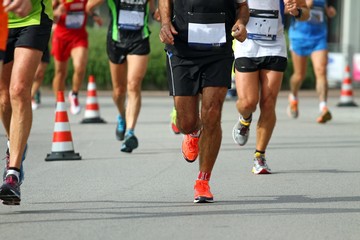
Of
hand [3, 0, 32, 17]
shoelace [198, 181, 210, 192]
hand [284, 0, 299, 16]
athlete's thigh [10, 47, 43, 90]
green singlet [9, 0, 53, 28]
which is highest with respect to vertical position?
hand [3, 0, 32, 17]

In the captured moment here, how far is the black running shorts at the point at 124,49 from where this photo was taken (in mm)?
12469

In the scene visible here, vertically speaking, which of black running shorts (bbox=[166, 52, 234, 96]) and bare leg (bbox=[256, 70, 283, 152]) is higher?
black running shorts (bbox=[166, 52, 234, 96])

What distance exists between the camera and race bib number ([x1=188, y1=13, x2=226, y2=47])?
835cm

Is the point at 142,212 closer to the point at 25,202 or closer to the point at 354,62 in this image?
the point at 25,202

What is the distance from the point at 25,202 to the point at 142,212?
3.33 feet

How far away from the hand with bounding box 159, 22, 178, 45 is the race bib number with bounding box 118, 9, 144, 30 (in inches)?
164

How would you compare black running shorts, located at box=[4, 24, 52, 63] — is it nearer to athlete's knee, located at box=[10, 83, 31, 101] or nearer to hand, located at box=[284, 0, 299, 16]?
athlete's knee, located at box=[10, 83, 31, 101]

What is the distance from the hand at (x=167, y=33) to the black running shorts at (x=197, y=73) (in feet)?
0.66

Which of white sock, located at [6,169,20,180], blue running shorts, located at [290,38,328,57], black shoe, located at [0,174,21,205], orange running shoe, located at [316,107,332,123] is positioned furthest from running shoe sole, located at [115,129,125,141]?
black shoe, located at [0,174,21,205]

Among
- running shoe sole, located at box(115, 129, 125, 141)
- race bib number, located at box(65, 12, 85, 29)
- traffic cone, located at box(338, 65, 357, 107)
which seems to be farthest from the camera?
traffic cone, located at box(338, 65, 357, 107)

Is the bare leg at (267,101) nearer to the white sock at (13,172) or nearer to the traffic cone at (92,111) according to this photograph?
the white sock at (13,172)

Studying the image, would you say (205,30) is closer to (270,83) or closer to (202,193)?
(202,193)

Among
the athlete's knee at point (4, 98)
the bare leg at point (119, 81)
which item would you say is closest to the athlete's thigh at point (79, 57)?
the bare leg at point (119, 81)

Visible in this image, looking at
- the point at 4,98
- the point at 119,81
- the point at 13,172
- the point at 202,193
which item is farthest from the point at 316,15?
the point at 13,172
